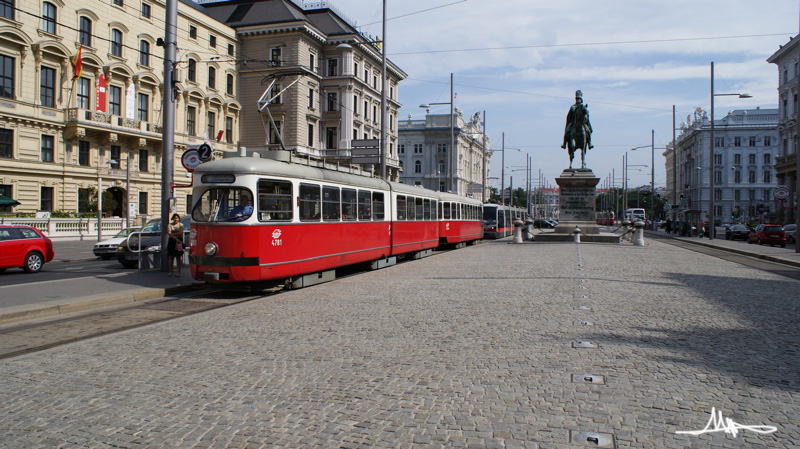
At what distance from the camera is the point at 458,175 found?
9638cm

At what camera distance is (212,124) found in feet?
174

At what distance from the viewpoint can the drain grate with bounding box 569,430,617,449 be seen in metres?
4.09

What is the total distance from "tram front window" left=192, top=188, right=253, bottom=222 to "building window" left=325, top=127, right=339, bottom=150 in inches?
1935

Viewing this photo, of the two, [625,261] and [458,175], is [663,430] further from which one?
[458,175]

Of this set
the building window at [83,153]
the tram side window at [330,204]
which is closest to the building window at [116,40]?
the building window at [83,153]

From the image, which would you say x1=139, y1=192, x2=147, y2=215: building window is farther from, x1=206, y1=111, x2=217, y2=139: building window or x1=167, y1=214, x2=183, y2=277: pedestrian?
x1=167, y1=214, x2=183, y2=277: pedestrian

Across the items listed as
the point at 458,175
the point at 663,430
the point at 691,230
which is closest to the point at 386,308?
the point at 663,430

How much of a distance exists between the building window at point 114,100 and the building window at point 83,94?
1.73m

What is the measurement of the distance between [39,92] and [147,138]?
7898 millimetres

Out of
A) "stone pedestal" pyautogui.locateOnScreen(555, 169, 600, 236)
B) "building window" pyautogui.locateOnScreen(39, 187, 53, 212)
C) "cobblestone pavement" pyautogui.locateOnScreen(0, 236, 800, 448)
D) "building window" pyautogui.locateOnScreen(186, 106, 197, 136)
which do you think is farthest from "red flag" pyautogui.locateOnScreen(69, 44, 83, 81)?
"cobblestone pavement" pyautogui.locateOnScreen(0, 236, 800, 448)

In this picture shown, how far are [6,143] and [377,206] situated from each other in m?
29.5

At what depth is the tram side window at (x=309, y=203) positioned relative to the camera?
13.2m

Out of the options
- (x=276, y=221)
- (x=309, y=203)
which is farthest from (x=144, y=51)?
(x=276, y=221)

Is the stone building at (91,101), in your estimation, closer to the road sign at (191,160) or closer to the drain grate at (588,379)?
the road sign at (191,160)
